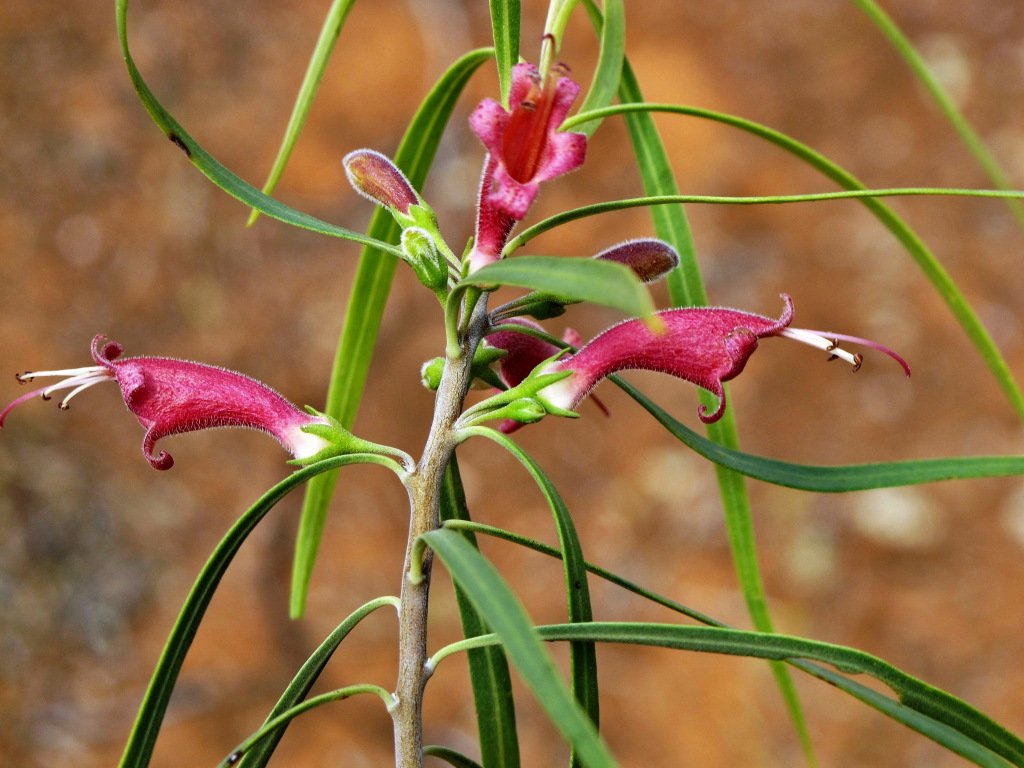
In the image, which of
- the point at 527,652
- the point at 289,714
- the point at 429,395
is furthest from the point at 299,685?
the point at 429,395

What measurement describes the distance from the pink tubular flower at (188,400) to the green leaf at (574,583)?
0.13 metres

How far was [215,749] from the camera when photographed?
184 cm

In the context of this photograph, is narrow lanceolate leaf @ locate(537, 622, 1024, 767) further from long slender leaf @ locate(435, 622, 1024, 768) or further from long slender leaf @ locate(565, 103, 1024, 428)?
long slender leaf @ locate(565, 103, 1024, 428)

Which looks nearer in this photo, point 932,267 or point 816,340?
point 816,340

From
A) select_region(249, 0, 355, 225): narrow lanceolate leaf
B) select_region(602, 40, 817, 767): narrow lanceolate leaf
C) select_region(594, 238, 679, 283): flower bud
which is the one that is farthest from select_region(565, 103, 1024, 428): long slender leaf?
select_region(249, 0, 355, 225): narrow lanceolate leaf

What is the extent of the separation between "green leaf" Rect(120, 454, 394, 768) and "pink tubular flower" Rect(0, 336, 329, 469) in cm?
5

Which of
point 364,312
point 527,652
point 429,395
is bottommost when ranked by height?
A: point 527,652

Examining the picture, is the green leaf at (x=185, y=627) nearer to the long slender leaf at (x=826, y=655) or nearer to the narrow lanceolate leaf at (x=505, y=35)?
the long slender leaf at (x=826, y=655)

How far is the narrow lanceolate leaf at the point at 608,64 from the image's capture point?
24.3 inches

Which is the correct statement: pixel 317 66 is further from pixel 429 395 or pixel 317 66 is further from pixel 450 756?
pixel 429 395

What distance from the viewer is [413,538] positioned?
508mm

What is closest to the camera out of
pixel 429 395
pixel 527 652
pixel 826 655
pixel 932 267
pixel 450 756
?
pixel 527 652

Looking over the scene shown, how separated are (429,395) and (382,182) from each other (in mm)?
1530

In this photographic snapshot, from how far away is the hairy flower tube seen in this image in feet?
1.58
